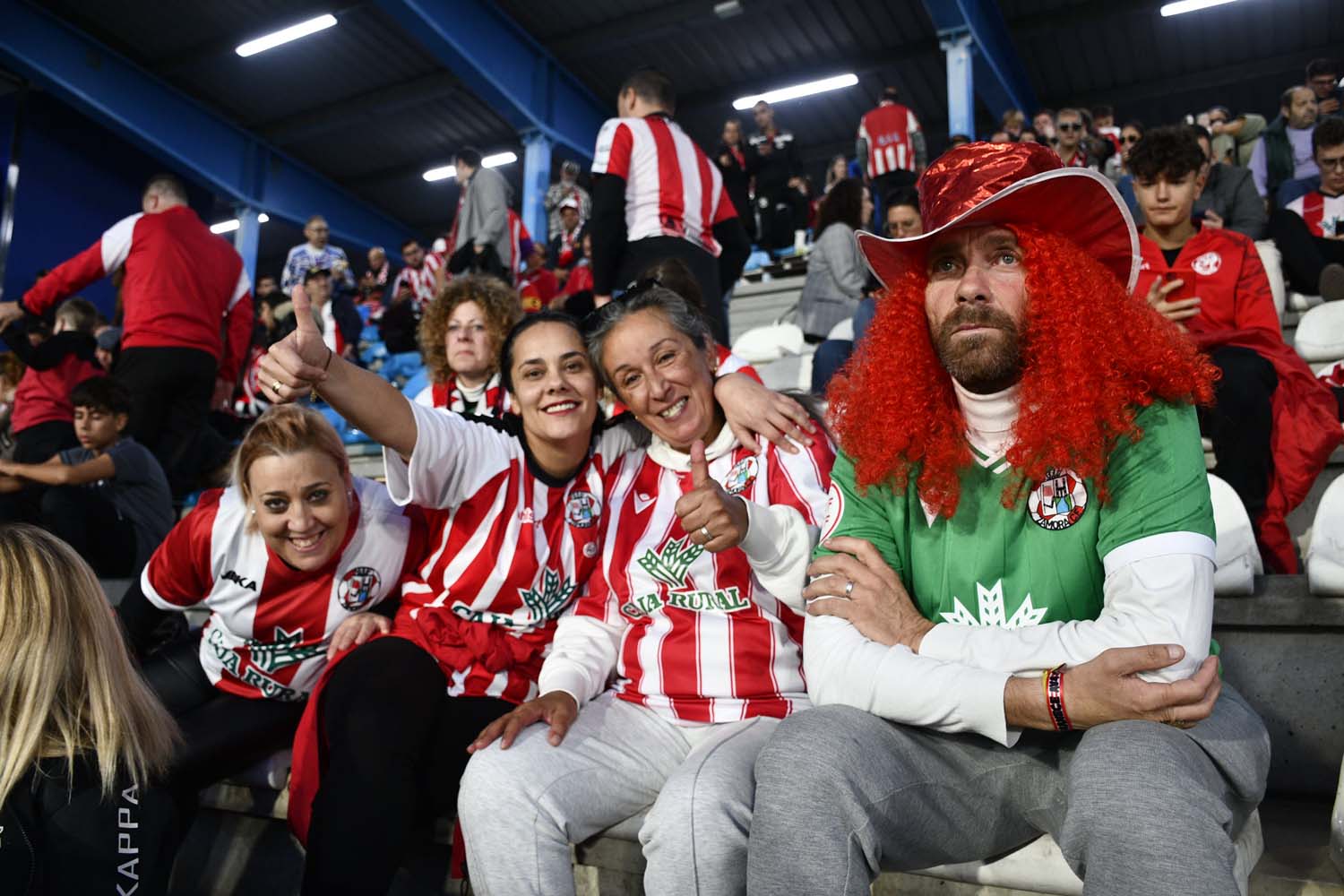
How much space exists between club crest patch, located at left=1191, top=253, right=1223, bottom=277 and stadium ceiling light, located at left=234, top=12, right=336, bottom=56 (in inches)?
390

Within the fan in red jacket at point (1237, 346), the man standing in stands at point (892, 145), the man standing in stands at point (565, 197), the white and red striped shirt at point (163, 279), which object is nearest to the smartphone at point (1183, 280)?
the fan in red jacket at point (1237, 346)

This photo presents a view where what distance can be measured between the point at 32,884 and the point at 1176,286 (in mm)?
2462

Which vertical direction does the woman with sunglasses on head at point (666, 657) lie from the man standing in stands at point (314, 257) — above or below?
below

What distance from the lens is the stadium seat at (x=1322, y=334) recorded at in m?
2.78

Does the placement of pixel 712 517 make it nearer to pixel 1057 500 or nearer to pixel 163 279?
pixel 1057 500

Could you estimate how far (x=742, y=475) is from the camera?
5.73 ft

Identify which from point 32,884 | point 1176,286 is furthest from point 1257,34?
point 32,884

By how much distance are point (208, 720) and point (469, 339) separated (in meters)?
1.30

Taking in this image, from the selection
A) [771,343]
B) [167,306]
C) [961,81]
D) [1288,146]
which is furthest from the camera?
[961,81]

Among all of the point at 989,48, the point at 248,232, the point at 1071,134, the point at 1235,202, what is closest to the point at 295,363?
the point at 1235,202

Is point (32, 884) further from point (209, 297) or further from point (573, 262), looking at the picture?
point (573, 262)

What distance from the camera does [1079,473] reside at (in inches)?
50.0

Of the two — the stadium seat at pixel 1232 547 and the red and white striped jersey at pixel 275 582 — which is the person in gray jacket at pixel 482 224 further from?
the stadium seat at pixel 1232 547

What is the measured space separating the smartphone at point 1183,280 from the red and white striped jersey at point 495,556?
1492 mm
